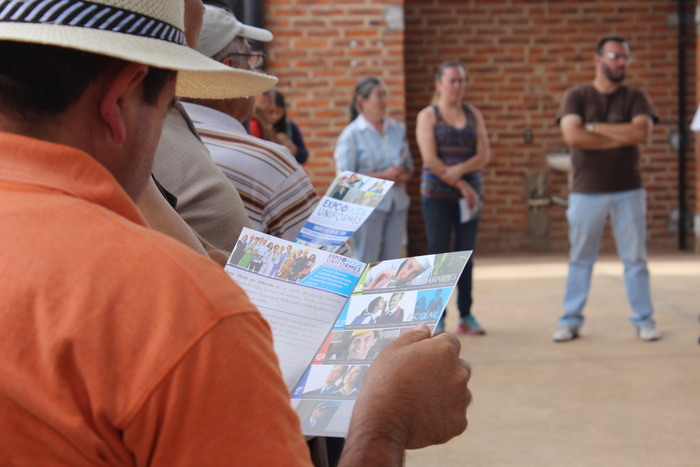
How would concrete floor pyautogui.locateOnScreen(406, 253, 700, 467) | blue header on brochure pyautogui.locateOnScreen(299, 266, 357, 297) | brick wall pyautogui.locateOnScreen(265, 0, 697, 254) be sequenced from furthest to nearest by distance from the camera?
brick wall pyautogui.locateOnScreen(265, 0, 697, 254), concrete floor pyautogui.locateOnScreen(406, 253, 700, 467), blue header on brochure pyautogui.locateOnScreen(299, 266, 357, 297)

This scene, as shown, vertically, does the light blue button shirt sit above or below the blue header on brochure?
below

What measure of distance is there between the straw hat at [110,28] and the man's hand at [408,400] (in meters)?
0.46

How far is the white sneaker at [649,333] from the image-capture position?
19.0ft

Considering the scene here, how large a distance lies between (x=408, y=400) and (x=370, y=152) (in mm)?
5172

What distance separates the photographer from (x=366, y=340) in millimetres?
1382

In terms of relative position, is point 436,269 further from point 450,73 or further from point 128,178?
point 450,73

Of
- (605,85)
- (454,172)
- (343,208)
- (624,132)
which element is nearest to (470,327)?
(454,172)

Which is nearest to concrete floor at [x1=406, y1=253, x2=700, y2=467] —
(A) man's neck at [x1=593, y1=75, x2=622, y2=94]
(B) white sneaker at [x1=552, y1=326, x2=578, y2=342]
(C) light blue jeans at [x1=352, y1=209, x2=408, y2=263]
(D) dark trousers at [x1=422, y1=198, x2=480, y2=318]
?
(B) white sneaker at [x1=552, y1=326, x2=578, y2=342]

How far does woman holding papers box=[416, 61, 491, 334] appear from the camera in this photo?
6.01 metres

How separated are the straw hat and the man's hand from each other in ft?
1.50

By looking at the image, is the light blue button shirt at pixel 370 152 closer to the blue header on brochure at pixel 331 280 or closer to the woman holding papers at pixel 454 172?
the woman holding papers at pixel 454 172

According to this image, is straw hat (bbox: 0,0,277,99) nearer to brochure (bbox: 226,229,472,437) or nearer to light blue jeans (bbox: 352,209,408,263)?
brochure (bbox: 226,229,472,437)

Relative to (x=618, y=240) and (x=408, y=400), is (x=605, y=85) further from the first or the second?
(x=408, y=400)

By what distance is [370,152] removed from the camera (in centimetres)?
636
